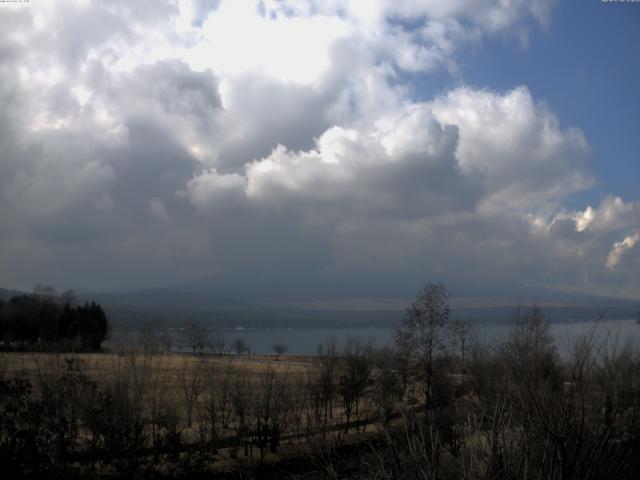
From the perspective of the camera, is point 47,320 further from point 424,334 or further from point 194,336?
point 424,334

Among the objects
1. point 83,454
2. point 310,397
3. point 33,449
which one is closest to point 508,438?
point 33,449

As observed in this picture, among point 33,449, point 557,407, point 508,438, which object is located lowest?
point 33,449

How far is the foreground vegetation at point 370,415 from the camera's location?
6965mm

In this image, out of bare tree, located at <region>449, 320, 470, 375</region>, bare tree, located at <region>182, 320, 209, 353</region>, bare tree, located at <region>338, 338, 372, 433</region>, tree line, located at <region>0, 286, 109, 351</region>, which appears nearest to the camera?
bare tree, located at <region>338, 338, 372, 433</region>

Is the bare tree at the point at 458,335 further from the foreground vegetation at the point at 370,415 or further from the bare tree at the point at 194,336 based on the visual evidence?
the bare tree at the point at 194,336

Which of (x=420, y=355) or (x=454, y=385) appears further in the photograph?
(x=420, y=355)

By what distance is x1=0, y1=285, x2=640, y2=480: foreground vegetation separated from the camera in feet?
22.9

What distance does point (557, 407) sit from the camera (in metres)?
6.95

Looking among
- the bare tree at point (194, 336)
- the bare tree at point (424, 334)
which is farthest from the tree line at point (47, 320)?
the bare tree at point (424, 334)

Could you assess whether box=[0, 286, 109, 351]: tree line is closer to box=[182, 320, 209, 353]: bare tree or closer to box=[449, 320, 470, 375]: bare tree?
box=[182, 320, 209, 353]: bare tree

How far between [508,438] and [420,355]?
3065 centimetres

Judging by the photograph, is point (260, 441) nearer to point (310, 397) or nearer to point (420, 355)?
point (310, 397)

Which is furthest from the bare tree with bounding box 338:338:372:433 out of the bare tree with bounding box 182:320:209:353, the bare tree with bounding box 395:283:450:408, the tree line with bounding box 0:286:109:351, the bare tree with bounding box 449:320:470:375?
the bare tree with bounding box 182:320:209:353

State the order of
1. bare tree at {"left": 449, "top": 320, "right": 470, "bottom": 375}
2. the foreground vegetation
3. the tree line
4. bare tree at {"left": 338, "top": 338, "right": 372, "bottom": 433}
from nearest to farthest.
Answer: the foreground vegetation
bare tree at {"left": 338, "top": 338, "right": 372, "bottom": 433}
bare tree at {"left": 449, "top": 320, "right": 470, "bottom": 375}
the tree line
